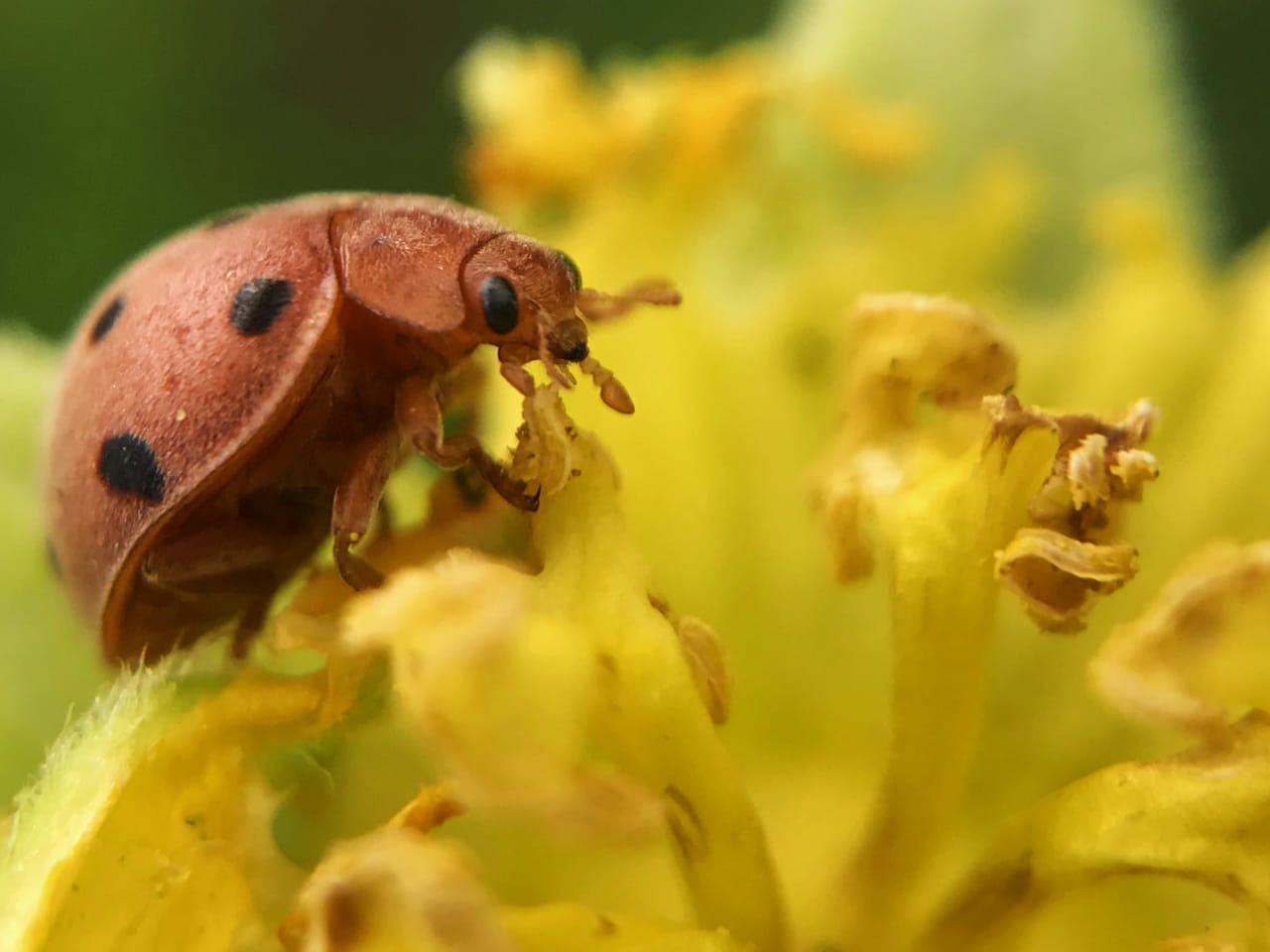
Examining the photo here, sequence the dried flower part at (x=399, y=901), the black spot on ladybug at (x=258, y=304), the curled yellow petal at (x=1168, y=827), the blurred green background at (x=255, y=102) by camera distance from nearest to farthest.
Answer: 1. the dried flower part at (x=399, y=901)
2. the curled yellow petal at (x=1168, y=827)
3. the black spot on ladybug at (x=258, y=304)
4. the blurred green background at (x=255, y=102)

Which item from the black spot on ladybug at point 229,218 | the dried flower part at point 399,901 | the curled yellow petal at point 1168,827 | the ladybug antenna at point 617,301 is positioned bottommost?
the dried flower part at point 399,901

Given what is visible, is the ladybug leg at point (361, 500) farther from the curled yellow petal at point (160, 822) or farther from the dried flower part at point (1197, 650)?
the dried flower part at point (1197, 650)

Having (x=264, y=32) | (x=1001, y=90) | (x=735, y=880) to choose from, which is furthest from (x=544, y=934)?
(x=264, y=32)

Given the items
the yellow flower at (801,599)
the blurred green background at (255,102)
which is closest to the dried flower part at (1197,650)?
the yellow flower at (801,599)

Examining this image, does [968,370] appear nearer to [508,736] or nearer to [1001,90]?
[508,736]

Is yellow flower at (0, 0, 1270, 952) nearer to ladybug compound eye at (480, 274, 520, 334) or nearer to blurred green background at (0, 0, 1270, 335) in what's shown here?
ladybug compound eye at (480, 274, 520, 334)

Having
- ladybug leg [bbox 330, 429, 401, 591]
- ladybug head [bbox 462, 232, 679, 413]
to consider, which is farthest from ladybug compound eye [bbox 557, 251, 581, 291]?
ladybug leg [bbox 330, 429, 401, 591]
